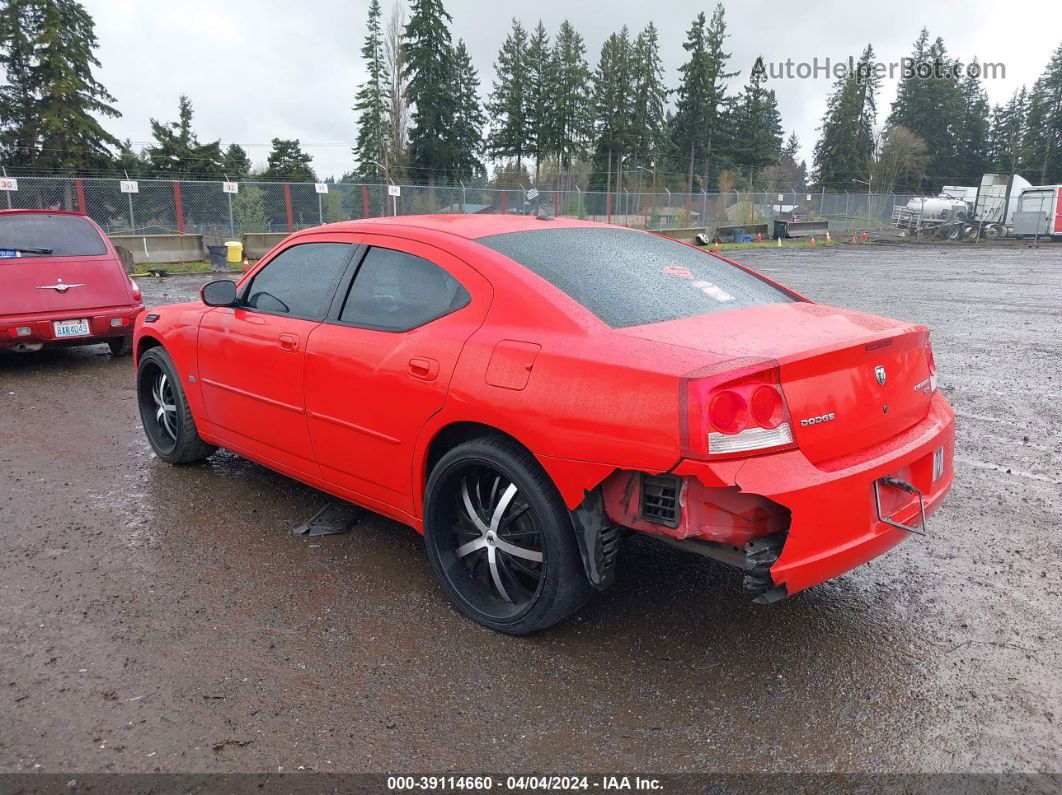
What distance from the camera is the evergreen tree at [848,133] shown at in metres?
83.9

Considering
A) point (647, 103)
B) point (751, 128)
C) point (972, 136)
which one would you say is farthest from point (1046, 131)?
point (647, 103)

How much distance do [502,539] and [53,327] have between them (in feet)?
22.4

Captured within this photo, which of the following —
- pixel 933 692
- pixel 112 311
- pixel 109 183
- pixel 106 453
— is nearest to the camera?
pixel 933 692

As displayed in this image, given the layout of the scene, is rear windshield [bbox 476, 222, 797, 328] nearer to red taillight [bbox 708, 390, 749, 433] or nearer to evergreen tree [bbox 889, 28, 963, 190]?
red taillight [bbox 708, 390, 749, 433]

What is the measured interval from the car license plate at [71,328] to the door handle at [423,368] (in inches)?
249

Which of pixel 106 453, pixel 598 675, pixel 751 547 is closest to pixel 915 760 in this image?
pixel 751 547

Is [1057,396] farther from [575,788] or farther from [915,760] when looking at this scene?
[575,788]

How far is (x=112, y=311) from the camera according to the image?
8359 mm

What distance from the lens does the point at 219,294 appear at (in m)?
4.32

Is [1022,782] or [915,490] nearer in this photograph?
[1022,782]

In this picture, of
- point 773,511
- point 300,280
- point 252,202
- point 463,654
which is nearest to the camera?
point 773,511

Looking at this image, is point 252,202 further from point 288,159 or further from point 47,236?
point 288,159

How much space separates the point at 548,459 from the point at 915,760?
1482 millimetres

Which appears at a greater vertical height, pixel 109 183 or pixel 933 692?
pixel 109 183
